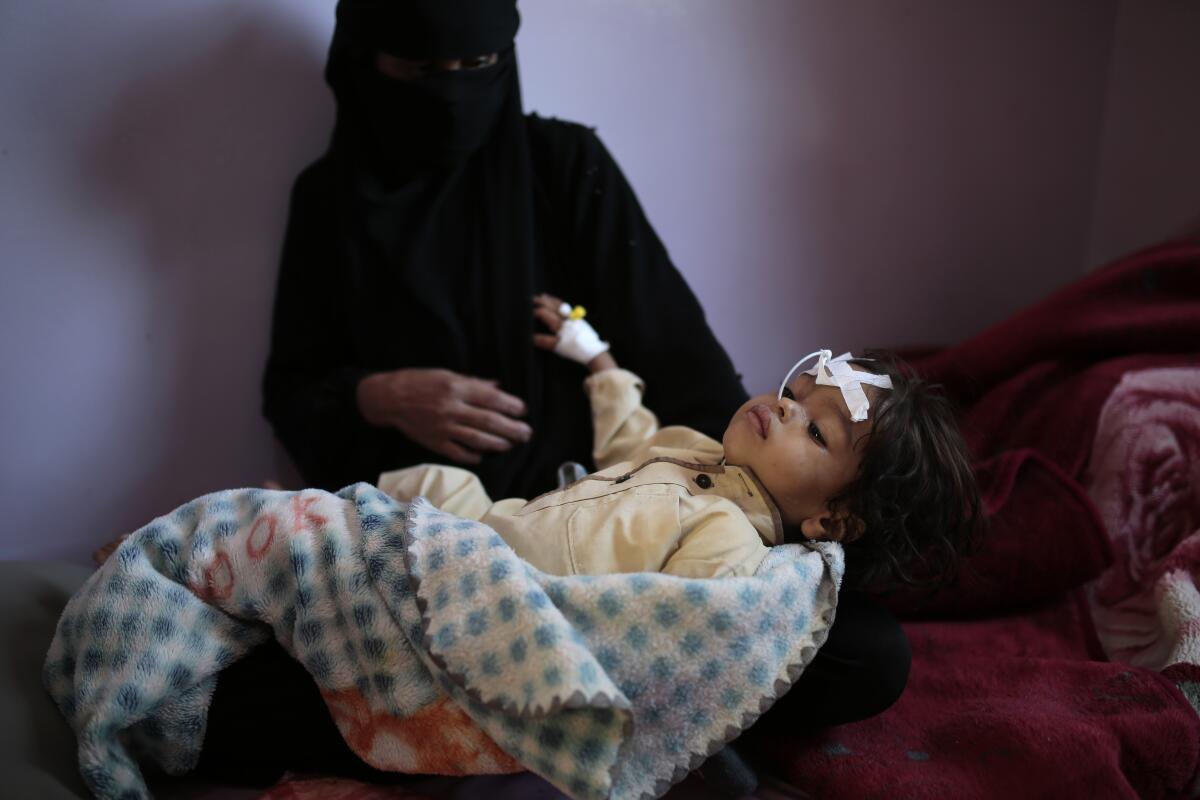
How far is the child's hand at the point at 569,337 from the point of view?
143 cm

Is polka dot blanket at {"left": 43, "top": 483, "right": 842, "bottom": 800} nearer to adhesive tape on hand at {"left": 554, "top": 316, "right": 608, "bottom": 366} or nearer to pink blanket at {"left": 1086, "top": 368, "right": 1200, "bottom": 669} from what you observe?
adhesive tape on hand at {"left": 554, "top": 316, "right": 608, "bottom": 366}

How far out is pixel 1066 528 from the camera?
4.57 ft

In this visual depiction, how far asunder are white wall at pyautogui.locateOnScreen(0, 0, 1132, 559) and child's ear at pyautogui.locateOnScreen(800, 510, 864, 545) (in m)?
0.86

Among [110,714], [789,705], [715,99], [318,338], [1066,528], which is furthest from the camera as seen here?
[715,99]

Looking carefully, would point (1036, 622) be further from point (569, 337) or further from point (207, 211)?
point (207, 211)

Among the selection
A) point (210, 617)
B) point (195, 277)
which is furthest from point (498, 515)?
point (195, 277)

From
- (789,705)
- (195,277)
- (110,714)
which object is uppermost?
(195,277)

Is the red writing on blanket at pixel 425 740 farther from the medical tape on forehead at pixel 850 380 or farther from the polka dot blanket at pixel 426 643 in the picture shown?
the medical tape on forehead at pixel 850 380

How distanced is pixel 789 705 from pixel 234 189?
128cm

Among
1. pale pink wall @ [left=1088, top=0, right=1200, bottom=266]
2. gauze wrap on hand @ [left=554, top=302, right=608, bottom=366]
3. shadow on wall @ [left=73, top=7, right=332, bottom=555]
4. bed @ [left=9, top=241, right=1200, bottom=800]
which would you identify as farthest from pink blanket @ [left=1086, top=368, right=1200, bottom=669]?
shadow on wall @ [left=73, top=7, right=332, bottom=555]

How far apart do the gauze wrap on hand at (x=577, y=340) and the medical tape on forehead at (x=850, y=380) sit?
1.30ft

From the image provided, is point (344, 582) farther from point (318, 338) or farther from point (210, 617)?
point (318, 338)

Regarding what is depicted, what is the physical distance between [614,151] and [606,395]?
63 centimetres

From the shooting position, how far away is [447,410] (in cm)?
138
